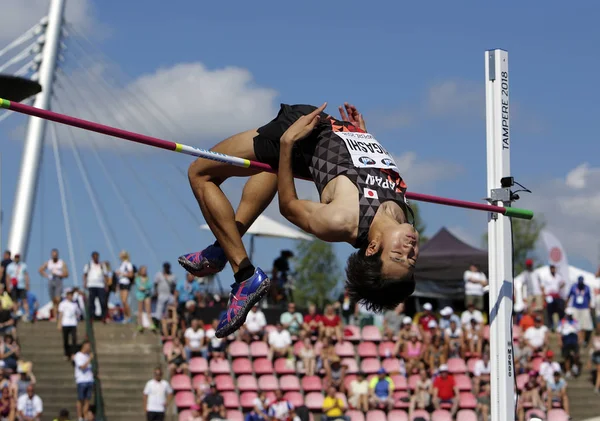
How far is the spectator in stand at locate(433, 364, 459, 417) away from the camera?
1345 cm

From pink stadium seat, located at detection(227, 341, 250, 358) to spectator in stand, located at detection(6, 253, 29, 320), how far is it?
10.8ft

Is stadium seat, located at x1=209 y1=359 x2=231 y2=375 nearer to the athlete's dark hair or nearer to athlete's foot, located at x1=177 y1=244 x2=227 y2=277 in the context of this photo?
athlete's foot, located at x1=177 y1=244 x2=227 y2=277

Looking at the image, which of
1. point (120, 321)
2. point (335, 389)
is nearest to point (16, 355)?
point (120, 321)

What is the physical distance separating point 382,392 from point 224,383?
2.31m

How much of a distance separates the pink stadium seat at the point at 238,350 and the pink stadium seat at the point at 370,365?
1.75 metres

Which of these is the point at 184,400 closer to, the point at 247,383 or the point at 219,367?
the point at 219,367

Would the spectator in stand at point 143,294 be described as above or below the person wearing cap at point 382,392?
above

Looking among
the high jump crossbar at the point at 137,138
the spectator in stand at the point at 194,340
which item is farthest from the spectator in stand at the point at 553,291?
the high jump crossbar at the point at 137,138

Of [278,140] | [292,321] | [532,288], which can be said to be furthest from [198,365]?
[278,140]

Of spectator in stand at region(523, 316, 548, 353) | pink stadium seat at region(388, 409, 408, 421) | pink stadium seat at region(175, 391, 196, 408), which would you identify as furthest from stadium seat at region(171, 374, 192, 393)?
spectator in stand at region(523, 316, 548, 353)

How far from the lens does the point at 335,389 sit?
540 inches

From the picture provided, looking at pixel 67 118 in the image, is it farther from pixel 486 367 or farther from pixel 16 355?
pixel 486 367

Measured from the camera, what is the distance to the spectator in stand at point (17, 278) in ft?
48.6

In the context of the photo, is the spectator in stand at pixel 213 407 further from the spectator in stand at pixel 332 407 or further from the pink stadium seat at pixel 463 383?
the pink stadium seat at pixel 463 383
